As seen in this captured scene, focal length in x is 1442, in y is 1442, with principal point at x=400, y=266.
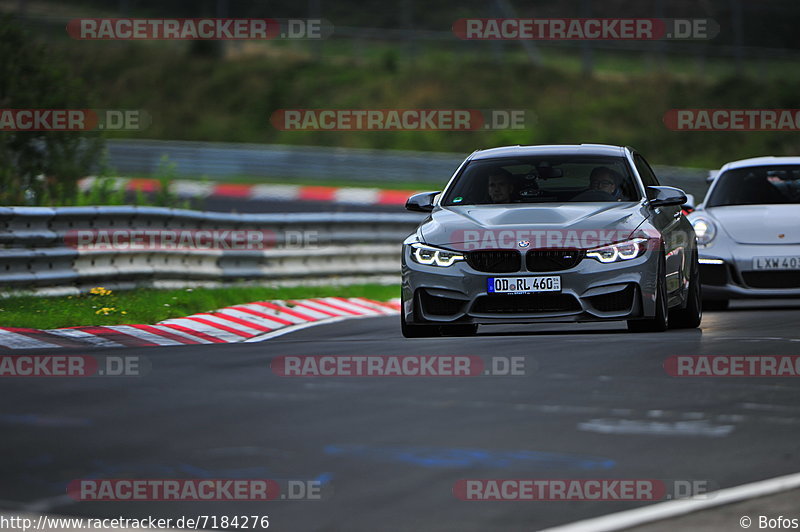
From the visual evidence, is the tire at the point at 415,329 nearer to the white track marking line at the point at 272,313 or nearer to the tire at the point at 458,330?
the tire at the point at 458,330

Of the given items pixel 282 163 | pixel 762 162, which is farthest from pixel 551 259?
pixel 282 163

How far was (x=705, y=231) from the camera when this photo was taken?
13.4m

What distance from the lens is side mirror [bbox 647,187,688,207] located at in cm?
1066

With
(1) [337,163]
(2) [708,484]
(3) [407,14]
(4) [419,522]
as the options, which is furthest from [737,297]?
(3) [407,14]

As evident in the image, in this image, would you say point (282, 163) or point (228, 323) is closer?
point (228, 323)

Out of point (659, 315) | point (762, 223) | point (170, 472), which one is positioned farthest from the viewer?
point (762, 223)

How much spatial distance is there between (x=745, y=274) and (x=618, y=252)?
3631mm

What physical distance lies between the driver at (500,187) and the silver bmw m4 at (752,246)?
3.08 metres

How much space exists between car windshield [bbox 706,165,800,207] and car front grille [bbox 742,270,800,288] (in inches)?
43.6

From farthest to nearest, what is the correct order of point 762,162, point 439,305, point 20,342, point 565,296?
point 762,162 → point 439,305 → point 20,342 → point 565,296

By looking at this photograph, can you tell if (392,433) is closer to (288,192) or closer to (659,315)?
(659,315)

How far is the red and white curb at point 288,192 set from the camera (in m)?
31.8

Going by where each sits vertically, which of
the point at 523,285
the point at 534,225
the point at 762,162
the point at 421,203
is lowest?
the point at 523,285

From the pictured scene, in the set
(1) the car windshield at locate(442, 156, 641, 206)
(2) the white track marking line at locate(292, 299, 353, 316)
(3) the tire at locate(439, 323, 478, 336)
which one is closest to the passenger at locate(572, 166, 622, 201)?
(1) the car windshield at locate(442, 156, 641, 206)
